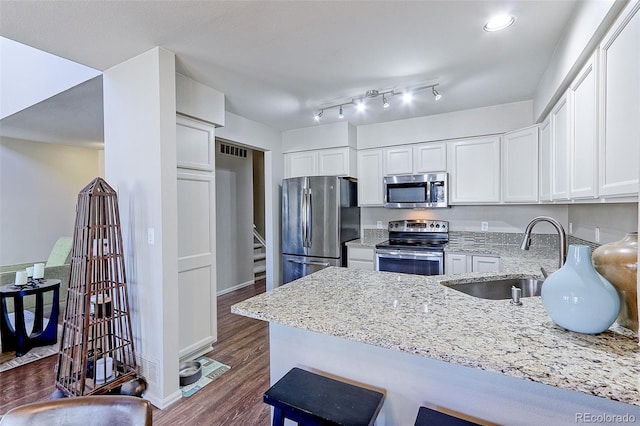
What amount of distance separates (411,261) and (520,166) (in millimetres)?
1497

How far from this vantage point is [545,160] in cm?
254

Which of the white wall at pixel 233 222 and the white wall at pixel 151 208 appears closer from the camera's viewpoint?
the white wall at pixel 151 208

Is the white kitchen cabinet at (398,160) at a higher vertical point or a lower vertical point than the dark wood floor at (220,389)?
higher

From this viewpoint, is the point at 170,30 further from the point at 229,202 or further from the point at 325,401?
the point at 229,202

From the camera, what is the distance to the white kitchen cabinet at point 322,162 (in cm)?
404

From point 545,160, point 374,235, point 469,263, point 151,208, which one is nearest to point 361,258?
point 374,235

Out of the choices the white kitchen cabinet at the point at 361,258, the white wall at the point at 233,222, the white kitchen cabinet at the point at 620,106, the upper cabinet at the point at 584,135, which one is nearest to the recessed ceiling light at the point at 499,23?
the upper cabinet at the point at 584,135

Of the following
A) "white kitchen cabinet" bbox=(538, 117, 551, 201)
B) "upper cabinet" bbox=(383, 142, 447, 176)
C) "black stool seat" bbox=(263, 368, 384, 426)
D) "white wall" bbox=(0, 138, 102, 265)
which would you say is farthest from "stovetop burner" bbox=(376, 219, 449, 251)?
"white wall" bbox=(0, 138, 102, 265)

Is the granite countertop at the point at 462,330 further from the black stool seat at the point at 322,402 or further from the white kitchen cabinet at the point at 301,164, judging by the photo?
the white kitchen cabinet at the point at 301,164

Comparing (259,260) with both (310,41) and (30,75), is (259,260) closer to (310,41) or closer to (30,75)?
(30,75)

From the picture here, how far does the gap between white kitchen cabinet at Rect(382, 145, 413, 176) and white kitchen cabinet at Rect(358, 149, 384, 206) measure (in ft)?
0.28

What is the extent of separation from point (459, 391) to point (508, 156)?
2897 millimetres

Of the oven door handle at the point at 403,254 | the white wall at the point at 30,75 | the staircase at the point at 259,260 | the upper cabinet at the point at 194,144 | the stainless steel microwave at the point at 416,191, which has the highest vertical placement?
the white wall at the point at 30,75

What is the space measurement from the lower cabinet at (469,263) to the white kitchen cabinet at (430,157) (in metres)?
1.10
